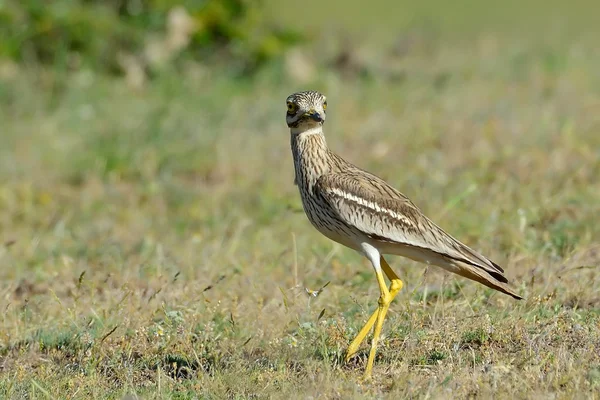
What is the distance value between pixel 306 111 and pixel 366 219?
0.72 metres

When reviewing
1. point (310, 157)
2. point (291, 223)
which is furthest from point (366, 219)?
point (291, 223)

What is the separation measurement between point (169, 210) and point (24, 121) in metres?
3.02

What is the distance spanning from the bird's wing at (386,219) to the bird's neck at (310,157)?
82 mm

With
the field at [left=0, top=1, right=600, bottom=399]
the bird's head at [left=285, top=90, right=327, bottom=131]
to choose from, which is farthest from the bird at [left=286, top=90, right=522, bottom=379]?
the field at [left=0, top=1, right=600, bottom=399]

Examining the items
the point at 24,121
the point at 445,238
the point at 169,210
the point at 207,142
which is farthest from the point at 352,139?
the point at 445,238

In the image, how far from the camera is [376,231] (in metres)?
5.51

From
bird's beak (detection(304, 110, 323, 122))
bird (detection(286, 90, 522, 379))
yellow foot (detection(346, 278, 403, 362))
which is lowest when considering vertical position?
yellow foot (detection(346, 278, 403, 362))

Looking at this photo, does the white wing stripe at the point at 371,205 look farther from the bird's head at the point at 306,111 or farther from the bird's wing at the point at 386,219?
the bird's head at the point at 306,111

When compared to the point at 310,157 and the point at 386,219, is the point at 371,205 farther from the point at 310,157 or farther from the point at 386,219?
the point at 310,157

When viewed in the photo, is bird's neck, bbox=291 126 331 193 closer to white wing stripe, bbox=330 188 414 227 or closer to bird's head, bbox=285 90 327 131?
bird's head, bbox=285 90 327 131

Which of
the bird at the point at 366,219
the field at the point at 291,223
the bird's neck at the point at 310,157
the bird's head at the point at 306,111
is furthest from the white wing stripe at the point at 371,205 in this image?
the bird's head at the point at 306,111

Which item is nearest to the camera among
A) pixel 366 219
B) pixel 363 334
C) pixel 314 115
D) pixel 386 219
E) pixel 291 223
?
pixel 363 334

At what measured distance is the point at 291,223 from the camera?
8570mm

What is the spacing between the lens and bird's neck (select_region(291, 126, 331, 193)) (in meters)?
5.74
